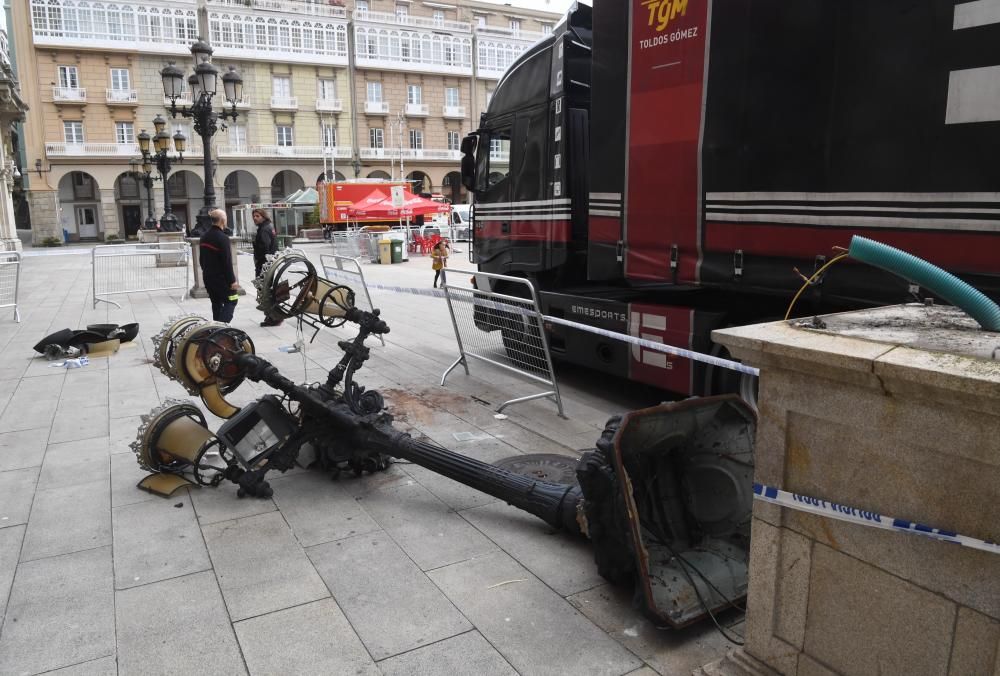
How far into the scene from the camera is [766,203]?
17.3ft

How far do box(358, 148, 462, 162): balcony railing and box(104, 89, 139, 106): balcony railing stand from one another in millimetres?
16717

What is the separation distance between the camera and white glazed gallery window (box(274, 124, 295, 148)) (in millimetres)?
55969

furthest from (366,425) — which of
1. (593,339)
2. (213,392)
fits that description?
(593,339)

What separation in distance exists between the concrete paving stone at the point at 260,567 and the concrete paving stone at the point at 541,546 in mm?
1050

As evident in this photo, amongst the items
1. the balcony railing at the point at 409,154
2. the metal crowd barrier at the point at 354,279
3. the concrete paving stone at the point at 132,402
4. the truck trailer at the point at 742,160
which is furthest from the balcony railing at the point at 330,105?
the concrete paving stone at the point at 132,402

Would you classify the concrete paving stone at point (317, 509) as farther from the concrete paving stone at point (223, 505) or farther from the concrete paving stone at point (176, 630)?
the concrete paving stone at point (176, 630)

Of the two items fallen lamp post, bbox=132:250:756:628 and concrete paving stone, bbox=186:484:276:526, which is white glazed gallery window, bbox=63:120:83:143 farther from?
concrete paving stone, bbox=186:484:276:526

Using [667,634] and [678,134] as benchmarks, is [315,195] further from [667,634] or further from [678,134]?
[667,634]

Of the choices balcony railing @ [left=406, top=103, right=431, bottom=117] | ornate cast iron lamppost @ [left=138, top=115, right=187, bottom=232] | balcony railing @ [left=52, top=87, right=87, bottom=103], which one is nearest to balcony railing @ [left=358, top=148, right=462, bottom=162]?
balcony railing @ [left=406, top=103, right=431, bottom=117]

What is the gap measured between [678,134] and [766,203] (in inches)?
41.9

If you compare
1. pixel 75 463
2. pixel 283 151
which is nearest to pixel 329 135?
pixel 283 151

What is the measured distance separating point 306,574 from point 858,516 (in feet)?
8.88

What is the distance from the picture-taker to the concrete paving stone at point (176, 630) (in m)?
2.97

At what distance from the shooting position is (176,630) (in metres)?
3.23
